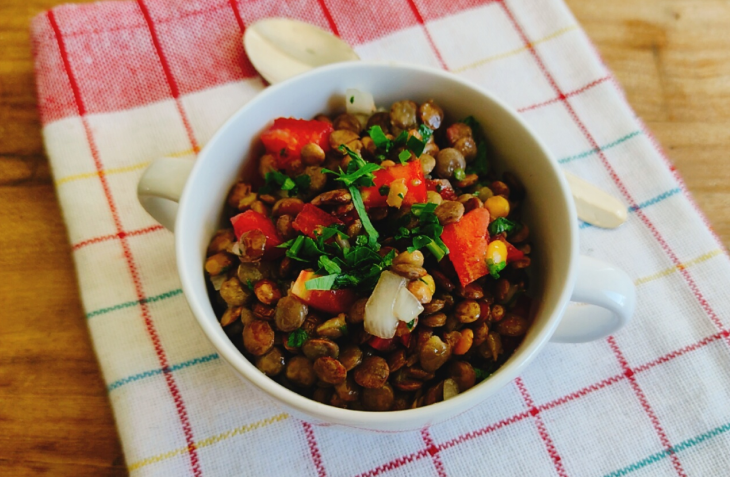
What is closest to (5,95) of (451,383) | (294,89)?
(294,89)

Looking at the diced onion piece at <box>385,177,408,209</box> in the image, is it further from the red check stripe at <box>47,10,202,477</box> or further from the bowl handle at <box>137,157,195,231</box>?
the red check stripe at <box>47,10,202,477</box>

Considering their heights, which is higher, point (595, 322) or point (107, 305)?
point (595, 322)

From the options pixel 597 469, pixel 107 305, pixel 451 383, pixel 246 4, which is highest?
pixel 246 4

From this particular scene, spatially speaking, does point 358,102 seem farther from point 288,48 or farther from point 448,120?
point 288,48

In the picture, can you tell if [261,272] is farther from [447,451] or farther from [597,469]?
[597,469]

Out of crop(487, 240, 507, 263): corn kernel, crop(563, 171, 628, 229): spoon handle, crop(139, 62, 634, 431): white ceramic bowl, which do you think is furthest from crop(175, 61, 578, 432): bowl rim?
crop(563, 171, 628, 229): spoon handle

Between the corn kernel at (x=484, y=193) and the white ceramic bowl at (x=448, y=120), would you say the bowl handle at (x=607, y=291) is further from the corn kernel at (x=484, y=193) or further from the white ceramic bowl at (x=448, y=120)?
the corn kernel at (x=484, y=193)

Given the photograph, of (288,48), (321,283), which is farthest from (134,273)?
(288,48)
